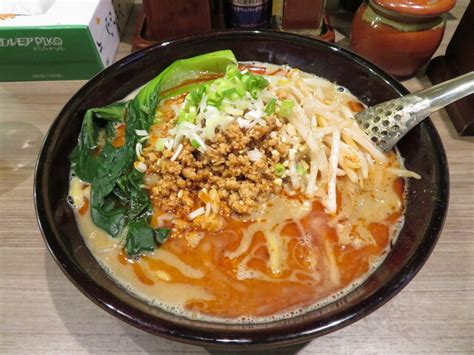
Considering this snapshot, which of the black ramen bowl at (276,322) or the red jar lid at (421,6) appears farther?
the red jar lid at (421,6)

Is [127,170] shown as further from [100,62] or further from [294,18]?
[294,18]

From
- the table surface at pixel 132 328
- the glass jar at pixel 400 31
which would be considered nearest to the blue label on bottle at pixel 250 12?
the glass jar at pixel 400 31

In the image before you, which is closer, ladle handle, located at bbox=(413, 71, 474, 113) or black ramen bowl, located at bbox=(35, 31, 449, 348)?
black ramen bowl, located at bbox=(35, 31, 449, 348)

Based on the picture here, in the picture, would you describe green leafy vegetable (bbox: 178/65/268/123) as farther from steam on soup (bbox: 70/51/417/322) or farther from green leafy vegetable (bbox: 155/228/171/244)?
green leafy vegetable (bbox: 155/228/171/244)

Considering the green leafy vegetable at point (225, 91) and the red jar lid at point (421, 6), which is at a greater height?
the red jar lid at point (421, 6)

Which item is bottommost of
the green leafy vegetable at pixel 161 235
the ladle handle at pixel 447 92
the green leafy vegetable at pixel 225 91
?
the green leafy vegetable at pixel 161 235

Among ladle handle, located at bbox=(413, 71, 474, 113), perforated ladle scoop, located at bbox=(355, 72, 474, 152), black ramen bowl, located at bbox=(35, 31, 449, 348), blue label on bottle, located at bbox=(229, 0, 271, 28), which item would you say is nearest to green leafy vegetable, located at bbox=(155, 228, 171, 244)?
black ramen bowl, located at bbox=(35, 31, 449, 348)

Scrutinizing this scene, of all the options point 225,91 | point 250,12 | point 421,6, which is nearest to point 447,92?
point 421,6

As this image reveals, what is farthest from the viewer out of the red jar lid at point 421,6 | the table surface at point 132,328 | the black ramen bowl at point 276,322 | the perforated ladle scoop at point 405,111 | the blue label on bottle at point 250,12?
the blue label on bottle at point 250,12

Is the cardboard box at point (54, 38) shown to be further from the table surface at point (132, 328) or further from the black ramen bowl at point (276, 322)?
the table surface at point (132, 328)
